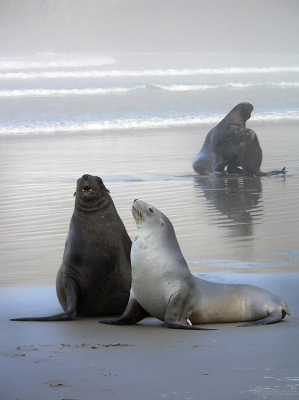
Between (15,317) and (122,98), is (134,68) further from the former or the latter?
(15,317)

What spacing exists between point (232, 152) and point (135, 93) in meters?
18.2

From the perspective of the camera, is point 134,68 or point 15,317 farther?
point 134,68

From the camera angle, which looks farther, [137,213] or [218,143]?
[218,143]

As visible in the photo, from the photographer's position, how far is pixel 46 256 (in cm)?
747

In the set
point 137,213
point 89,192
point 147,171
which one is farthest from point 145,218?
point 147,171

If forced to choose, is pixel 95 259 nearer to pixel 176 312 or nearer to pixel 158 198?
pixel 176 312

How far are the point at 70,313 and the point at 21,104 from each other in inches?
820

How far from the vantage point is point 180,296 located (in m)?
5.25

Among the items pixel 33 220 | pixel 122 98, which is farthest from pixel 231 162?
pixel 122 98

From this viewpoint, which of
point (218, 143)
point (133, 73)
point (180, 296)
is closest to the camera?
point (180, 296)

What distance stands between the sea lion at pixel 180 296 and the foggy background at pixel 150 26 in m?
61.1

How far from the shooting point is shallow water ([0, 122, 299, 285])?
743cm

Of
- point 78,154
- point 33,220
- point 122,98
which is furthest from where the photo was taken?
point 122,98

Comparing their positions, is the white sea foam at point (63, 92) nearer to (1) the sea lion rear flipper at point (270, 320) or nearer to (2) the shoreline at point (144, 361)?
(1) the sea lion rear flipper at point (270, 320)
